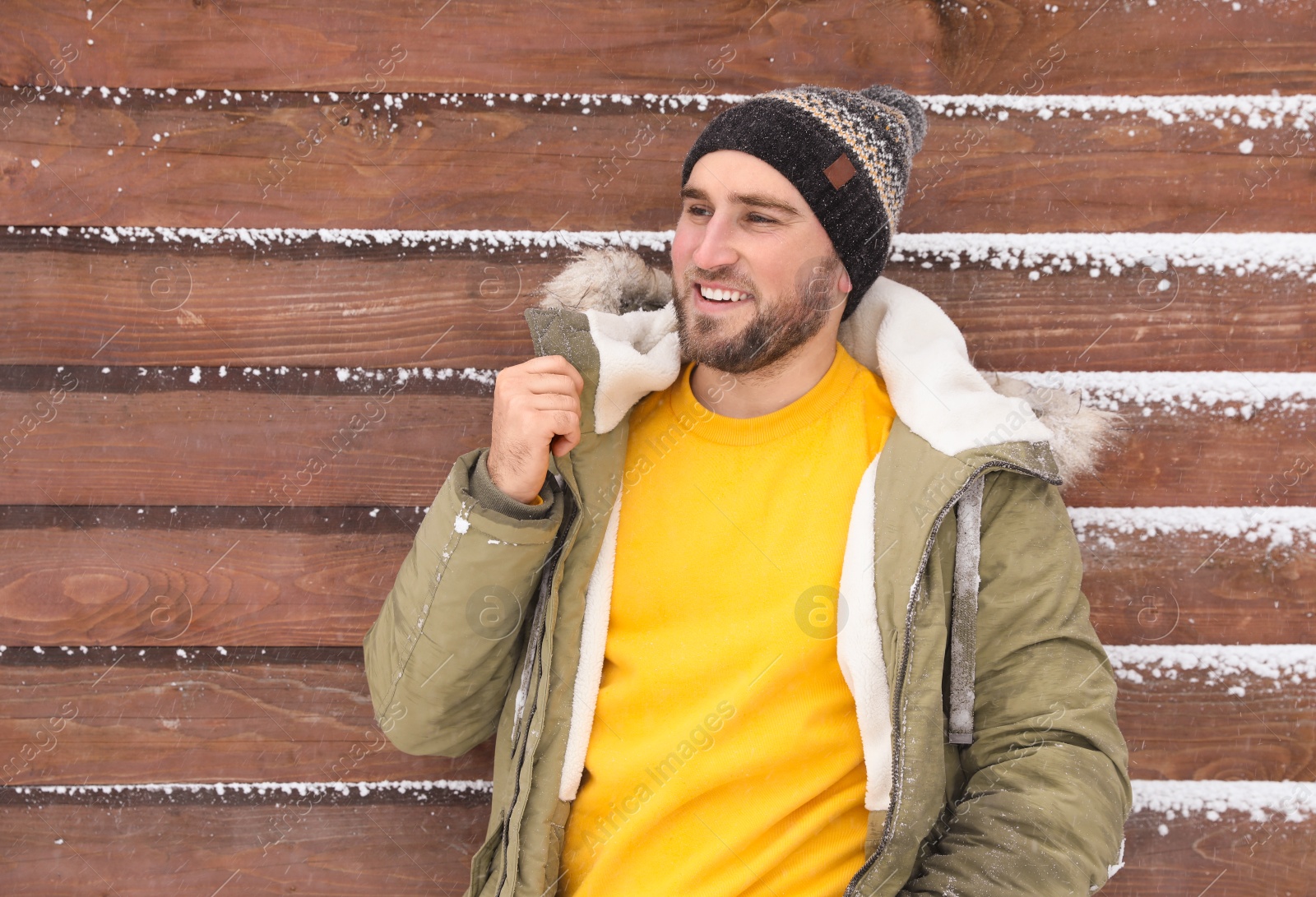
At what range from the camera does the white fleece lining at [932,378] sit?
4.56 ft

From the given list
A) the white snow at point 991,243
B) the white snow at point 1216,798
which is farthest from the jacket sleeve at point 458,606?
the white snow at point 1216,798

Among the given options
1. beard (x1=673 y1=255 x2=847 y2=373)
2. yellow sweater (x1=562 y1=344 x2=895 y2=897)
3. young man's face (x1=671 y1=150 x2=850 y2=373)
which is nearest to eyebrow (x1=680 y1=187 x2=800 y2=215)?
young man's face (x1=671 y1=150 x2=850 y2=373)

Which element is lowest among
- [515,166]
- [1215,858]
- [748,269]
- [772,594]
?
[1215,858]

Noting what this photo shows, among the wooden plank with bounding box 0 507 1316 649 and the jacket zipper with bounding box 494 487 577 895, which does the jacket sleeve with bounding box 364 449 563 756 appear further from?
the wooden plank with bounding box 0 507 1316 649

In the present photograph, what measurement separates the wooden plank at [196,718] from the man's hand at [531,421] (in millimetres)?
821

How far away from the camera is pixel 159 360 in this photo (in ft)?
5.92

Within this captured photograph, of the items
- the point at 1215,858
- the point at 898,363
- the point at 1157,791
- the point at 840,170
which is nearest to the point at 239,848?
the point at 898,363

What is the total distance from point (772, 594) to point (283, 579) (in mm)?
1210

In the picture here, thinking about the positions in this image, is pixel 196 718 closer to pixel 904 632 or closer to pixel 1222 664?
pixel 904 632

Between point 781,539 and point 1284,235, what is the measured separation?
4.81 ft

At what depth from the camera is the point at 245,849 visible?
6.19 ft

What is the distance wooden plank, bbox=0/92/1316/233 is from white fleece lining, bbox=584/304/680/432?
325 mm

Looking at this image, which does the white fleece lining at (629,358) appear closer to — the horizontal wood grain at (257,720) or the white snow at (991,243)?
the white snow at (991,243)

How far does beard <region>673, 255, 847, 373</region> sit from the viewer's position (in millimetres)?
1484
